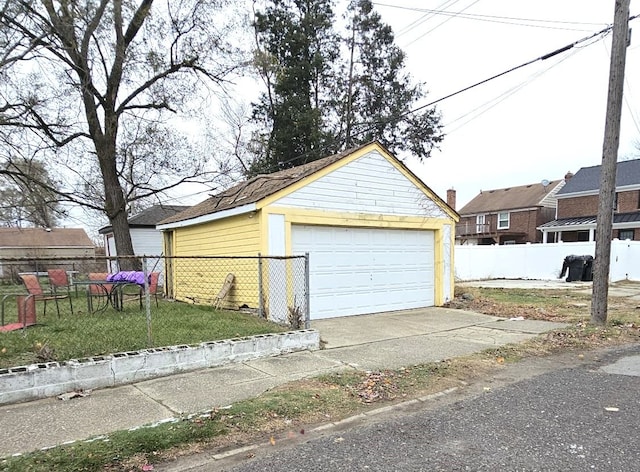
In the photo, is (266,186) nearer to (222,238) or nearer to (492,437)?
(222,238)

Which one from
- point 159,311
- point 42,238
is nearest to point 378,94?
point 159,311

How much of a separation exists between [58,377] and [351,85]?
24.3 m

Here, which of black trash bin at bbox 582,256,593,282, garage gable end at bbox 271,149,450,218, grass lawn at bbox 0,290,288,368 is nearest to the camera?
grass lawn at bbox 0,290,288,368

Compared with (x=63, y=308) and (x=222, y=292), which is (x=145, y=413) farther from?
(x=63, y=308)

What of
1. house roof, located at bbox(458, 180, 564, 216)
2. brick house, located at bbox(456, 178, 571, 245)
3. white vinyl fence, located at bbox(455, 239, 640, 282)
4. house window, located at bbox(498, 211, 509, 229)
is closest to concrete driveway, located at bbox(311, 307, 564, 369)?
white vinyl fence, located at bbox(455, 239, 640, 282)

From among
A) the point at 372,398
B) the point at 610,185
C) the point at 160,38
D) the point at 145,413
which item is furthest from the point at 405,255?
the point at 160,38

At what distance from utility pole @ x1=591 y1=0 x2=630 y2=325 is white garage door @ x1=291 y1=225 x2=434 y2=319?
13.7 ft

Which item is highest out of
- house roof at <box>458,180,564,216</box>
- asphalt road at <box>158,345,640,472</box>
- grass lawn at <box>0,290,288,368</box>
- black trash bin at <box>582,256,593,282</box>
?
house roof at <box>458,180,564,216</box>

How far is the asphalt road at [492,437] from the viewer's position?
3.16m

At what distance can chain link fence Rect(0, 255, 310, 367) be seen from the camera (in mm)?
5676

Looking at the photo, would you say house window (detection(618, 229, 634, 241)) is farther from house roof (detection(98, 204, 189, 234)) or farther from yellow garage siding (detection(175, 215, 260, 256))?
house roof (detection(98, 204, 189, 234))

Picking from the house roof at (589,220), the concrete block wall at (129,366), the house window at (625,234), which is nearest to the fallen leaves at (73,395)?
the concrete block wall at (129,366)

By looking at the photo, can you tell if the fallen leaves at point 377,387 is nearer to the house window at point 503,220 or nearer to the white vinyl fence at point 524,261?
the white vinyl fence at point 524,261

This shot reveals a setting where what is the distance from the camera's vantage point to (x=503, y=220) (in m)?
37.0
